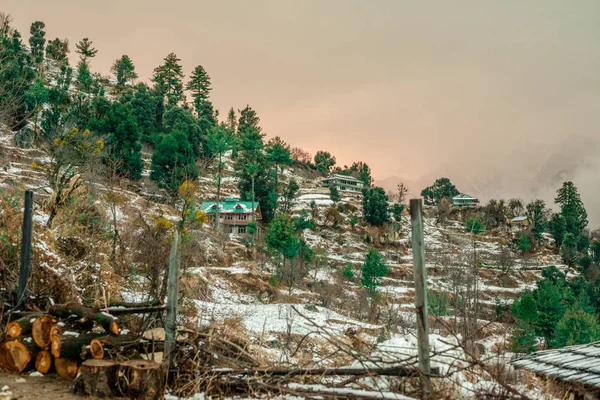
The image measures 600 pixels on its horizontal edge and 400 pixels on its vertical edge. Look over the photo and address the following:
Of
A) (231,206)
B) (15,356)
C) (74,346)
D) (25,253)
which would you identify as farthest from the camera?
(231,206)

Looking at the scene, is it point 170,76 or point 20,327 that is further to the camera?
point 170,76

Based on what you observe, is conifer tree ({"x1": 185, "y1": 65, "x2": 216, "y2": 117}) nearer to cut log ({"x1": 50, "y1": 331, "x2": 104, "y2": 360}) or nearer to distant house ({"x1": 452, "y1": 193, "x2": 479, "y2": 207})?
distant house ({"x1": 452, "y1": 193, "x2": 479, "y2": 207})

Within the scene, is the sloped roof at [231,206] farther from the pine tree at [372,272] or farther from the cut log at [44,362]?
the cut log at [44,362]

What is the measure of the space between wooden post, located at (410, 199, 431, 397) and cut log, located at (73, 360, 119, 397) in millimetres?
2964

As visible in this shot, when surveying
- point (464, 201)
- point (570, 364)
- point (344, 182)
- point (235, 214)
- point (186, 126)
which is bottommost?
point (570, 364)

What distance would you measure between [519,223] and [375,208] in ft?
86.3

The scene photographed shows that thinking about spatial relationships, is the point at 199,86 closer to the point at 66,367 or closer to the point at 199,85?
the point at 199,85

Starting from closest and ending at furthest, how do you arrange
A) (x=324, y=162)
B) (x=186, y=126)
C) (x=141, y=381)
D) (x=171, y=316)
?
(x=141, y=381)
(x=171, y=316)
(x=186, y=126)
(x=324, y=162)

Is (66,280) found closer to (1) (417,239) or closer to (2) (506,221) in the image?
(1) (417,239)

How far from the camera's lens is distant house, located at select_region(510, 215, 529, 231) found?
62.7 metres

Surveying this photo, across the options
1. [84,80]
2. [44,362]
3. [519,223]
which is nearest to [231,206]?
[84,80]

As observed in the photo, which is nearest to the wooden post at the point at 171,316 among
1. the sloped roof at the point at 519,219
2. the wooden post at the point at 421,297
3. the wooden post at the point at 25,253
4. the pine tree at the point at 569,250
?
the wooden post at the point at 421,297

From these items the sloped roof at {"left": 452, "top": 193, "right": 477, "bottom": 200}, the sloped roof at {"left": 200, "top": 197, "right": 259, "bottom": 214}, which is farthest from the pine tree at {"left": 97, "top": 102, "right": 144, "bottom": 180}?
the sloped roof at {"left": 452, "top": 193, "right": 477, "bottom": 200}

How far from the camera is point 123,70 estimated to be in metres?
72.6
